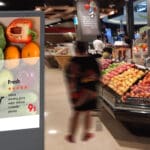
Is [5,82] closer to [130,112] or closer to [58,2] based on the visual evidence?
[130,112]

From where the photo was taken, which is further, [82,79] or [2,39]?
Answer: [82,79]

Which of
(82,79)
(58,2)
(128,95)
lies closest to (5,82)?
(82,79)

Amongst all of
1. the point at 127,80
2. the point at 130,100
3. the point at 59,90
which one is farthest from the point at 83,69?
the point at 59,90

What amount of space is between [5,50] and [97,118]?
4.27 meters

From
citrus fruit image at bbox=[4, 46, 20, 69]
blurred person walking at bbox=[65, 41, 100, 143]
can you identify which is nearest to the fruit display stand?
blurred person walking at bbox=[65, 41, 100, 143]

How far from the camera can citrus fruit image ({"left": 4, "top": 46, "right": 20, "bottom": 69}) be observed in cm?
192

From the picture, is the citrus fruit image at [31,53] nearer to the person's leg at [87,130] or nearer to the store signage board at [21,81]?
the store signage board at [21,81]

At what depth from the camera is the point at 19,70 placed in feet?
6.39

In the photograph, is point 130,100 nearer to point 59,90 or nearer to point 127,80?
point 127,80

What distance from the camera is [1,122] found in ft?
6.36

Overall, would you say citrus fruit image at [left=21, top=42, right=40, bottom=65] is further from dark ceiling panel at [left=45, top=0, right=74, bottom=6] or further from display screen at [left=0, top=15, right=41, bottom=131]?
dark ceiling panel at [left=45, top=0, right=74, bottom=6]

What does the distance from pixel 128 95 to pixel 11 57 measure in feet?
10.9

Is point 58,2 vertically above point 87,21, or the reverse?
point 58,2

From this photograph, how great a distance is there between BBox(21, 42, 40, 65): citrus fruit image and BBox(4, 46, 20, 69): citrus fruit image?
0.11 feet
